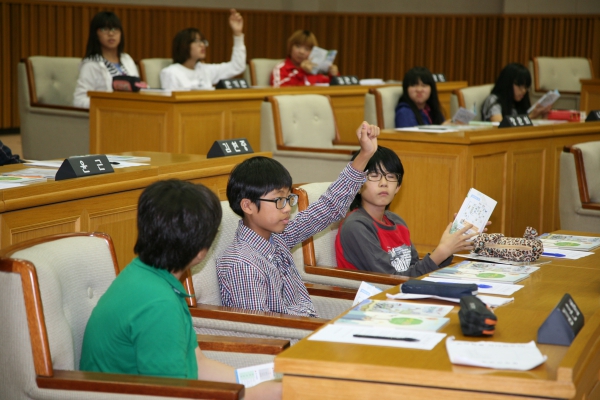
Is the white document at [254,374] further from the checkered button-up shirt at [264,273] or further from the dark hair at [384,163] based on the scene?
the dark hair at [384,163]

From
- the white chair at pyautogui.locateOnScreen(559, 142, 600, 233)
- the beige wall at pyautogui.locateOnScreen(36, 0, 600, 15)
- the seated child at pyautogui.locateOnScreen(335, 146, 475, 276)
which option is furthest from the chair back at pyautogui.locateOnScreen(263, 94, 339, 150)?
the beige wall at pyautogui.locateOnScreen(36, 0, 600, 15)

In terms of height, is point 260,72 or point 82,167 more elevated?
point 260,72

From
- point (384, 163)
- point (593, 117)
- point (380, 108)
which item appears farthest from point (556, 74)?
point (384, 163)

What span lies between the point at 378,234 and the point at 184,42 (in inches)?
163

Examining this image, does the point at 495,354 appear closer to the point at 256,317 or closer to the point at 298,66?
the point at 256,317

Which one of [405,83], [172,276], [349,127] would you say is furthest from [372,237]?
[349,127]

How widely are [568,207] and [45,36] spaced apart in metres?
7.10

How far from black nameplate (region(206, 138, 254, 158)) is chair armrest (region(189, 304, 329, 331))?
1.23 metres

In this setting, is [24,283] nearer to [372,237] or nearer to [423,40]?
[372,237]

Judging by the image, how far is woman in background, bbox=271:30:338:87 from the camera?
25.5 ft

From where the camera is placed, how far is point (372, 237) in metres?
3.00

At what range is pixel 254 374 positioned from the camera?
202 centimetres

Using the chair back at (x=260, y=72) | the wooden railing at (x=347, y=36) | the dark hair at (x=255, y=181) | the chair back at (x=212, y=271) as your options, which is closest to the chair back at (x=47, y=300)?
the chair back at (x=212, y=271)

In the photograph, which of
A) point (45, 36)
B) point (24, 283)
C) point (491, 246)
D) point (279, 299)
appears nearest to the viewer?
point (24, 283)
